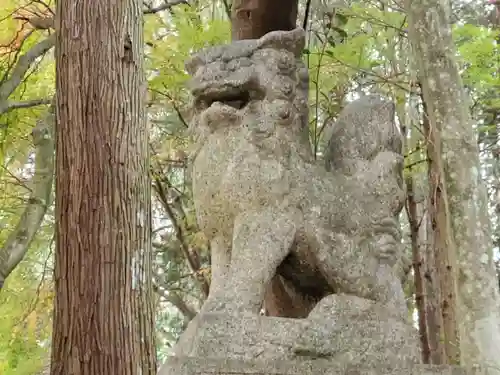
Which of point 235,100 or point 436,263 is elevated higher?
point 235,100

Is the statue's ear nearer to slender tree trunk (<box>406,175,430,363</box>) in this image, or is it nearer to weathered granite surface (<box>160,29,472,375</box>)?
weathered granite surface (<box>160,29,472,375</box>)

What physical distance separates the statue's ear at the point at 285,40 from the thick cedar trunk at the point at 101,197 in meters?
0.66

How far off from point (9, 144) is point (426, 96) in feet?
10.1

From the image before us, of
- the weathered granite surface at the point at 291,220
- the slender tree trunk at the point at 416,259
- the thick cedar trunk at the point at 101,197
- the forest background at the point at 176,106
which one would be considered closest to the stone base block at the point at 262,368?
the weathered granite surface at the point at 291,220

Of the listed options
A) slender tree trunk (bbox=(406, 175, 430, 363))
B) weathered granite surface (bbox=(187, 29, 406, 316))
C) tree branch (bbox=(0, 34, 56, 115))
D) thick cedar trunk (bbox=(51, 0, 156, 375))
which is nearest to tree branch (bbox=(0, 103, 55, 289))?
tree branch (bbox=(0, 34, 56, 115))

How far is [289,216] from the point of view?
104 inches

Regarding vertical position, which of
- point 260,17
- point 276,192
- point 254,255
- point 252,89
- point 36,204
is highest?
point 260,17

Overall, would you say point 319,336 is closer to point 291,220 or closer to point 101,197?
point 291,220

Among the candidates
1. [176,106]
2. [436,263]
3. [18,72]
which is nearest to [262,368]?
[18,72]

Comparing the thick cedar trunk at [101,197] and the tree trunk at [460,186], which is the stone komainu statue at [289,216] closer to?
the tree trunk at [460,186]

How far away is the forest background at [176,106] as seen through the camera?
4418mm

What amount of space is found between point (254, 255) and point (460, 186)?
3.20 ft

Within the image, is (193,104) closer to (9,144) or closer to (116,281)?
(116,281)

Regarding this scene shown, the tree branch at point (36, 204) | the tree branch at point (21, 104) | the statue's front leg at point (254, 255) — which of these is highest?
the tree branch at point (21, 104)
